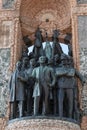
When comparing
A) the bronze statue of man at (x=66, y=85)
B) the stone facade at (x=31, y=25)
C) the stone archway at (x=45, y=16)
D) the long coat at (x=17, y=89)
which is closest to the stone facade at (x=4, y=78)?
the stone facade at (x=31, y=25)

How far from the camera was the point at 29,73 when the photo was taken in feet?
33.0

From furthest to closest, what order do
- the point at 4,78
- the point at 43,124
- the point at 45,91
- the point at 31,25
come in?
the point at 31,25 < the point at 4,78 < the point at 45,91 < the point at 43,124

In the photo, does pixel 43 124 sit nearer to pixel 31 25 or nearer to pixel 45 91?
pixel 45 91

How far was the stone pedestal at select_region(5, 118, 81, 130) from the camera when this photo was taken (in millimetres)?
9133

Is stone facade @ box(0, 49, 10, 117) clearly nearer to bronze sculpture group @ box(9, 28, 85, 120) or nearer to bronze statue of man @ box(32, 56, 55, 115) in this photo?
bronze sculpture group @ box(9, 28, 85, 120)

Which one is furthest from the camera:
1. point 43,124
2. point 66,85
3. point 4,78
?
point 4,78

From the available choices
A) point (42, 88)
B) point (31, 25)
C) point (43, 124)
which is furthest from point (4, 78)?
point (43, 124)

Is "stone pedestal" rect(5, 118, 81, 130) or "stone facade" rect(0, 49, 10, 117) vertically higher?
"stone facade" rect(0, 49, 10, 117)

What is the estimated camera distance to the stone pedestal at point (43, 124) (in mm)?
9133

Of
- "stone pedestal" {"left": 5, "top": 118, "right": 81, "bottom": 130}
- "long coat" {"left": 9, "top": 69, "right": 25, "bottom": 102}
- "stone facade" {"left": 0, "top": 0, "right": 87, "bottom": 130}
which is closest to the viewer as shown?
"stone pedestal" {"left": 5, "top": 118, "right": 81, "bottom": 130}

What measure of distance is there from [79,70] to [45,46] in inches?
59.5

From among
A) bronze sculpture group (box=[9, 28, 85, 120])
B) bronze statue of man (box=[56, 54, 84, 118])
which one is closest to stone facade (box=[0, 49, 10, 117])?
bronze sculpture group (box=[9, 28, 85, 120])

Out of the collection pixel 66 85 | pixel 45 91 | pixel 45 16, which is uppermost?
pixel 45 16

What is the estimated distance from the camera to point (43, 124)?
913 cm
